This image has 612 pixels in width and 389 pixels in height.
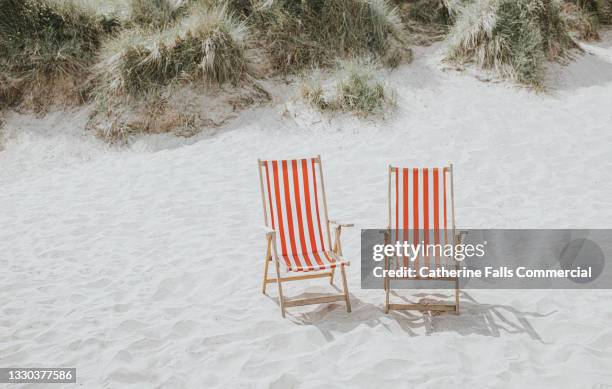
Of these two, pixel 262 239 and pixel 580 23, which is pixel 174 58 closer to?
pixel 262 239

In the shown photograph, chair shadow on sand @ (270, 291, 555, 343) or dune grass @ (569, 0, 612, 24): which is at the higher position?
dune grass @ (569, 0, 612, 24)

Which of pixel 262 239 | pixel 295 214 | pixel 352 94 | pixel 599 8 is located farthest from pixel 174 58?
pixel 599 8

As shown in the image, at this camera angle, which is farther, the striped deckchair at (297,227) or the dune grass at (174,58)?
the dune grass at (174,58)

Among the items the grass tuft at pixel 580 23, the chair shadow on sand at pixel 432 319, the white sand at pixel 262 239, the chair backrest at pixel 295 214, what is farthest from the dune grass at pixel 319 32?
the chair shadow on sand at pixel 432 319

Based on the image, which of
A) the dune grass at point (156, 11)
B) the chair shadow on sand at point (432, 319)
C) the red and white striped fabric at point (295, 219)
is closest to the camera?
the chair shadow on sand at point (432, 319)

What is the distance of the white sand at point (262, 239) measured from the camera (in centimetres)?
324

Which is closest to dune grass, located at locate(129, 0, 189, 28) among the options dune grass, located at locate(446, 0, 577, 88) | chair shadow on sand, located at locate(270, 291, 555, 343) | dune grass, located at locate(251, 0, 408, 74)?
dune grass, located at locate(251, 0, 408, 74)

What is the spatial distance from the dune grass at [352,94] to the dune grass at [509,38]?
5.65 feet

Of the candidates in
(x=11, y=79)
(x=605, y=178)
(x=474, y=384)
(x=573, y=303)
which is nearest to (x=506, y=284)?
(x=573, y=303)

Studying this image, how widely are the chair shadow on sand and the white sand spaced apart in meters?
0.02

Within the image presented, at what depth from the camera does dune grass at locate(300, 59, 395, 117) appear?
8.00m

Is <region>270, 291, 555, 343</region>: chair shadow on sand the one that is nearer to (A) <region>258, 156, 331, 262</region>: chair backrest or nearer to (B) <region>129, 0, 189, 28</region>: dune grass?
(A) <region>258, 156, 331, 262</region>: chair backrest

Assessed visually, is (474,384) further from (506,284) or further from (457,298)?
(506,284)

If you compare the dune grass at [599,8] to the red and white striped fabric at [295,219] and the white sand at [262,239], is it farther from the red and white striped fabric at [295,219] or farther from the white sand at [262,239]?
the red and white striped fabric at [295,219]
